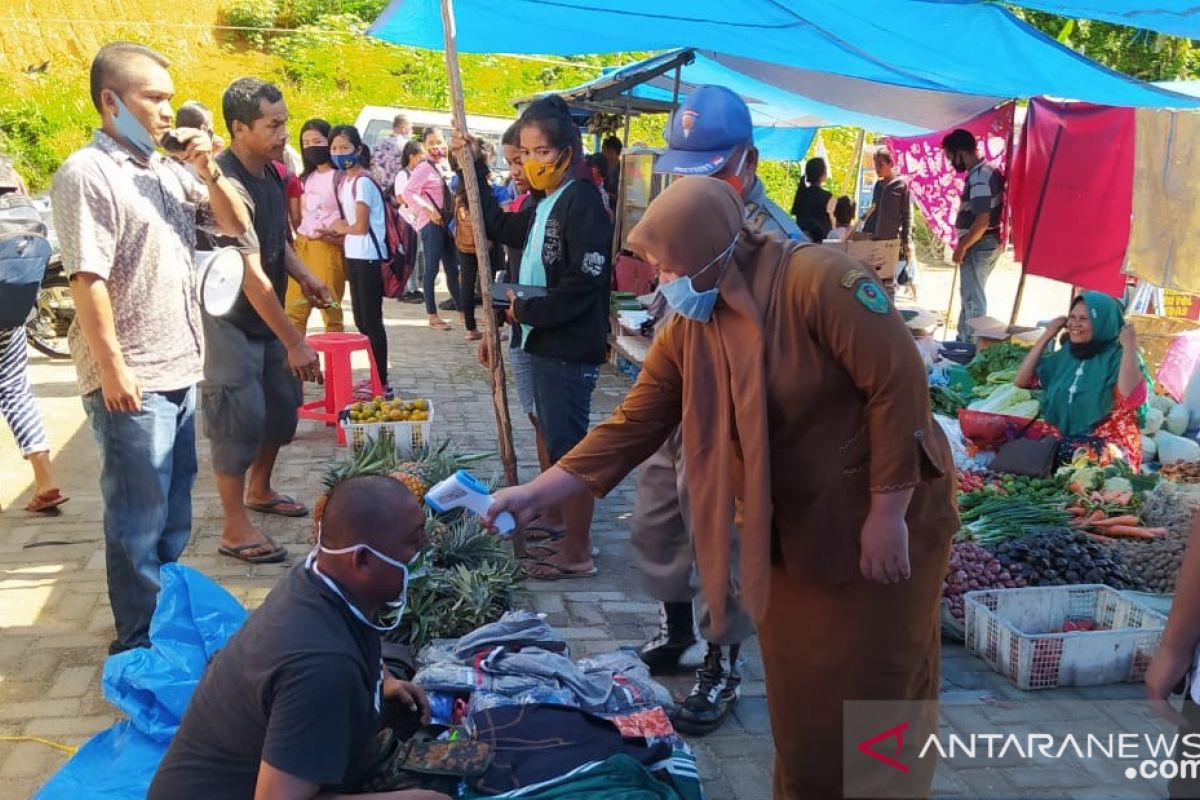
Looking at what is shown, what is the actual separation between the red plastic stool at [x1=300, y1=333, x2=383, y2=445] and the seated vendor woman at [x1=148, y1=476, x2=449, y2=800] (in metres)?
4.64

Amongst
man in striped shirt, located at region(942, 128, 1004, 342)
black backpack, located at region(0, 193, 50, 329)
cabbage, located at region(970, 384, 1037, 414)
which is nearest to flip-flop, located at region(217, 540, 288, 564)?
black backpack, located at region(0, 193, 50, 329)

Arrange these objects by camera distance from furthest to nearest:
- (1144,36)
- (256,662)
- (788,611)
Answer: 1. (1144,36)
2. (788,611)
3. (256,662)

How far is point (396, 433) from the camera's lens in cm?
603

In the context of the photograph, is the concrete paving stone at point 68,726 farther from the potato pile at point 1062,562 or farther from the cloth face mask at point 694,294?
the potato pile at point 1062,562

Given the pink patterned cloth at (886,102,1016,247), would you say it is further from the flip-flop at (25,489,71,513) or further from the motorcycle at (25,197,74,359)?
the flip-flop at (25,489,71,513)

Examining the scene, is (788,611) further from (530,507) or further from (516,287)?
(516,287)

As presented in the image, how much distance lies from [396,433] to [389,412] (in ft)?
0.60

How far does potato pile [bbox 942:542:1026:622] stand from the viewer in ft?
15.0

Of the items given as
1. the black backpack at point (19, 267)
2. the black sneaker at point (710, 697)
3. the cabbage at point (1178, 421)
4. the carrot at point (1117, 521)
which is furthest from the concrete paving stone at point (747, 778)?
the cabbage at point (1178, 421)

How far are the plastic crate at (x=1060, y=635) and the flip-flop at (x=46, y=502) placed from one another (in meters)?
4.67

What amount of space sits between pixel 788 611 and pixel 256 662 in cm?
123

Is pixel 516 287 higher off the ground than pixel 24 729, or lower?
higher

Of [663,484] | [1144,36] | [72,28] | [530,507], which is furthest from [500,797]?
[72,28]

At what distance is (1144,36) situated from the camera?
1606 cm
